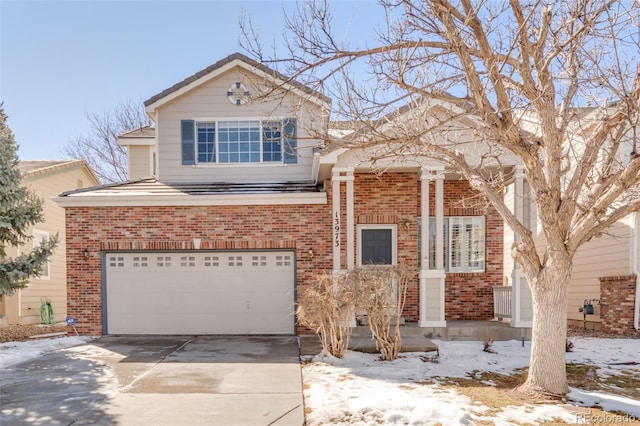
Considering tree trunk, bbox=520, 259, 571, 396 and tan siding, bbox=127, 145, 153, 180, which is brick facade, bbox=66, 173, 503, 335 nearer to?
tan siding, bbox=127, 145, 153, 180

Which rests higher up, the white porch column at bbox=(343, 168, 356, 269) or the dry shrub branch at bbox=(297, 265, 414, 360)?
the white porch column at bbox=(343, 168, 356, 269)

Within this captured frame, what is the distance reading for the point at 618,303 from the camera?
9.69 m

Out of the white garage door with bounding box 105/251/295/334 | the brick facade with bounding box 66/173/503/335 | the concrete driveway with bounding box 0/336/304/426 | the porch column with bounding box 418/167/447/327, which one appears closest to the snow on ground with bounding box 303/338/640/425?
the concrete driveway with bounding box 0/336/304/426

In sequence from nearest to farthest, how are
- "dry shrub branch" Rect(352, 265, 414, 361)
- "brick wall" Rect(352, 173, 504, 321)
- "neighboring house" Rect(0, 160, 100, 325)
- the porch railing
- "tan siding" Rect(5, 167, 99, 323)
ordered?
1. "dry shrub branch" Rect(352, 265, 414, 361)
2. the porch railing
3. "brick wall" Rect(352, 173, 504, 321)
4. "neighboring house" Rect(0, 160, 100, 325)
5. "tan siding" Rect(5, 167, 99, 323)

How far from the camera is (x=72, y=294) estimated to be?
31.6 feet

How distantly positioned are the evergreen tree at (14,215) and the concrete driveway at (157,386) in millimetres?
2347

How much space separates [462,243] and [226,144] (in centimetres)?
655

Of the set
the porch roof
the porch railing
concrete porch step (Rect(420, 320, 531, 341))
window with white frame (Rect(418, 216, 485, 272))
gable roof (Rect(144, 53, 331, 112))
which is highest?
gable roof (Rect(144, 53, 331, 112))

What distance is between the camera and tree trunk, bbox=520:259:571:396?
5219 mm

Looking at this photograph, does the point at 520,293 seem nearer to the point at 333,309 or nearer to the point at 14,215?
the point at 333,309

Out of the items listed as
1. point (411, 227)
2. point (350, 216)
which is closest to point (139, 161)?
point (350, 216)

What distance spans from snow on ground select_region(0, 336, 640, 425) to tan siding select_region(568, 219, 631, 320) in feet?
6.95

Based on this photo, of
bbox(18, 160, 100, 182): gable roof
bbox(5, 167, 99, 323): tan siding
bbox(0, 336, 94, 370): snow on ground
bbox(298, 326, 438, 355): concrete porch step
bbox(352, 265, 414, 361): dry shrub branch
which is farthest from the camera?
bbox(18, 160, 100, 182): gable roof

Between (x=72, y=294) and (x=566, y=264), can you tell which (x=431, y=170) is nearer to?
(x=566, y=264)
